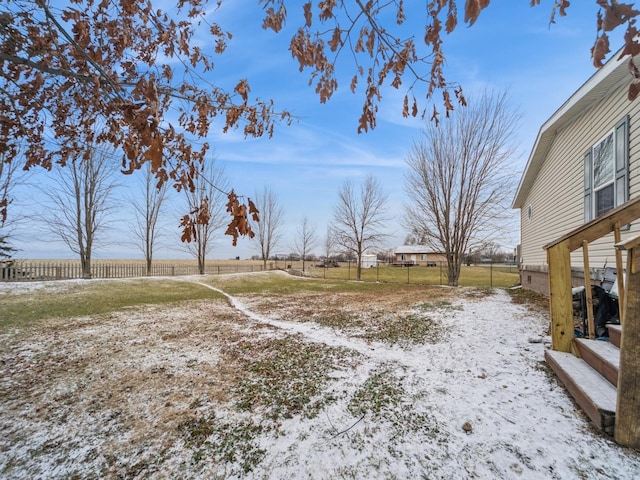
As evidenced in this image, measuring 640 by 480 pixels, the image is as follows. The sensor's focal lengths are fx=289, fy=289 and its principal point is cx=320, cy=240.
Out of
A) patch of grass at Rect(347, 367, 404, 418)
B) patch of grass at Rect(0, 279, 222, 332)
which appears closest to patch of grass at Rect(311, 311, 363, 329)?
patch of grass at Rect(347, 367, 404, 418)

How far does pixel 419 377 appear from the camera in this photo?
337 cm

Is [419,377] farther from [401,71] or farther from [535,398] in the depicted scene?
[401,71]

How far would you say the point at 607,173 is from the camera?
238 inches

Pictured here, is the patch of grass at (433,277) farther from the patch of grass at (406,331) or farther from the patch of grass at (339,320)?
the patch of grass at (406,331)

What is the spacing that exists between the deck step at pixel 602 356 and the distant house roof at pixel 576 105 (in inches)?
101

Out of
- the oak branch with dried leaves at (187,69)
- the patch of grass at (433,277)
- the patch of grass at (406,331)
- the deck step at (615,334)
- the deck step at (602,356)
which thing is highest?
the oak branch with dried leaves at (187,69)

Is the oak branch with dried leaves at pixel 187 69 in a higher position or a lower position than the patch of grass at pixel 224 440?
higher

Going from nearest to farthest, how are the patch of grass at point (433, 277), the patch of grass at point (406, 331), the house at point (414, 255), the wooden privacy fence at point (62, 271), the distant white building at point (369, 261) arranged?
the patch of grass at point (406, 331), the wooden privacy fence at point (62, 271), the patch of grass at point (433, 277), the distant white building at point (369, 261), the house at point (414, 255)

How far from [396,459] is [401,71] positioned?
3046 millimetres

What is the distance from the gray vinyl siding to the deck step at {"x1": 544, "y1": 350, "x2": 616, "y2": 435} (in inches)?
152

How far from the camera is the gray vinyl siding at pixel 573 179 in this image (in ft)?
17.0

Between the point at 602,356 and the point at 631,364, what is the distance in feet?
2.69

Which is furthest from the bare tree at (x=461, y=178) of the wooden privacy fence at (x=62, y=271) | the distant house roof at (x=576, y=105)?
the wooden privacy fence at (x=62, y=271)

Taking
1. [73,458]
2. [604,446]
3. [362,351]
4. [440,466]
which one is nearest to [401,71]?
[440,466]
